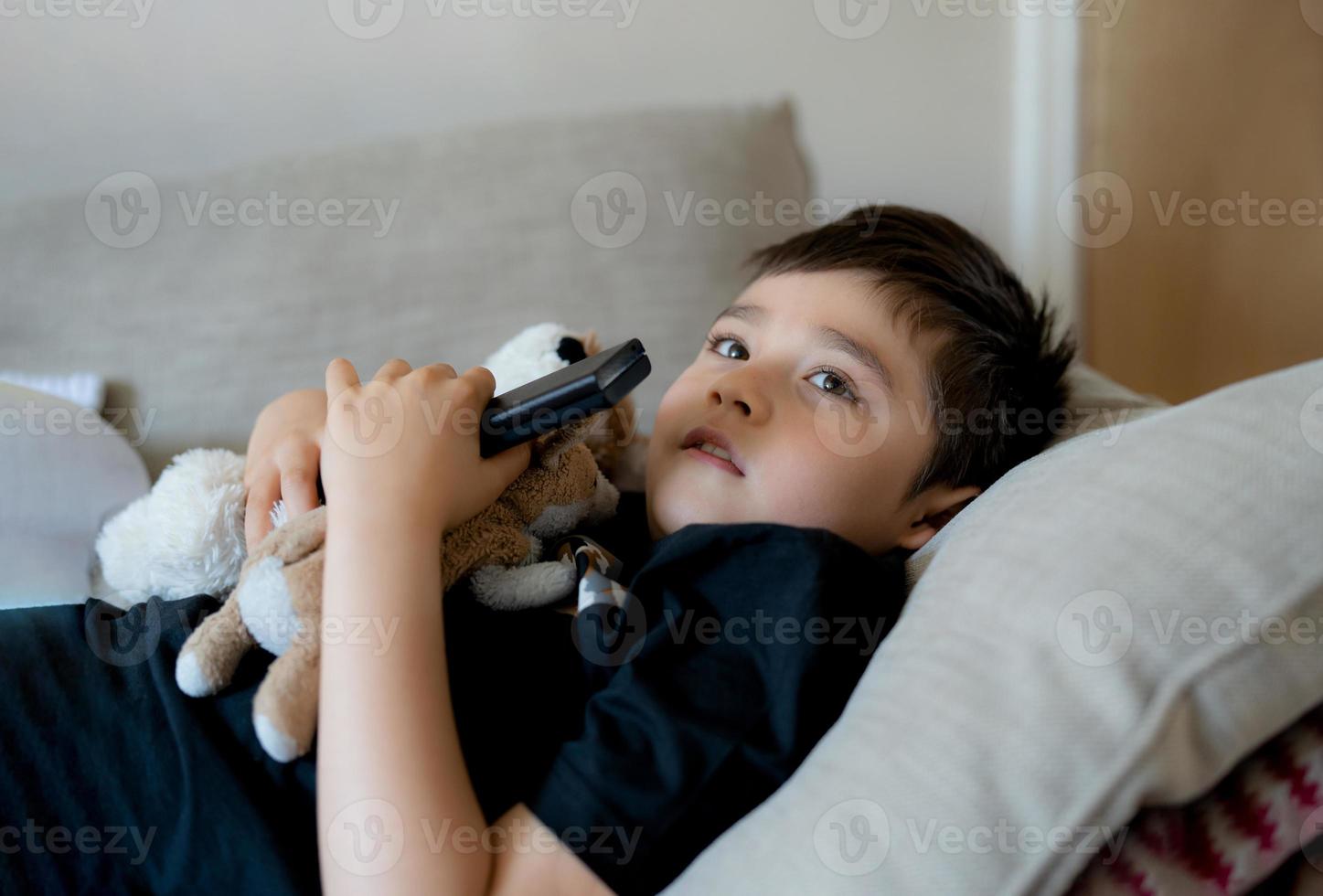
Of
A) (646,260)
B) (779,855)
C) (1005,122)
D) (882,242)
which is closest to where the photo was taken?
(779,855)

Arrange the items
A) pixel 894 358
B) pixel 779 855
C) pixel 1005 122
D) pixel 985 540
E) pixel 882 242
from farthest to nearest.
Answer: pixel 1005 122 < pixel 882 242 < pixel 894 358 < pixel 985 540 < pixel 779 855

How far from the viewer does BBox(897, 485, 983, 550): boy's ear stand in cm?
91

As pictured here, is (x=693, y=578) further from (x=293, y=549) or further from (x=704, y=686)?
(x=293, y=549)

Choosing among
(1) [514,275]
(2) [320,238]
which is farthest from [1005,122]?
(2) [320,238]

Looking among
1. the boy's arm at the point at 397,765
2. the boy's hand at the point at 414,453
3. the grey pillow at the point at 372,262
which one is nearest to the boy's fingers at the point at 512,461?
the boy's hand at the point at 414,453

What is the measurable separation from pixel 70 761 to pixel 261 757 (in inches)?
5.5

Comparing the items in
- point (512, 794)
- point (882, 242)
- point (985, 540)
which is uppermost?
point (882, 242)

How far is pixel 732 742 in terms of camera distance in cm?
60

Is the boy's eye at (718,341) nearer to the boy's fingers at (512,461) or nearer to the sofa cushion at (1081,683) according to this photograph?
the boy's fingers at (512,461)

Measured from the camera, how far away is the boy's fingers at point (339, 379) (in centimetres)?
76

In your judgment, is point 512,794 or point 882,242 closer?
point 512,794

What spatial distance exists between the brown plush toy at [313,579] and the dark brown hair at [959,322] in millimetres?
320

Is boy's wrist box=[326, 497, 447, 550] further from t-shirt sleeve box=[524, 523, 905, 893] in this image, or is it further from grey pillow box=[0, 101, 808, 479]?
grey pillow box=[0, 101, 808, 479]

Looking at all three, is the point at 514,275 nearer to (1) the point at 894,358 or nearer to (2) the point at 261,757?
(1) the point at 894,358
